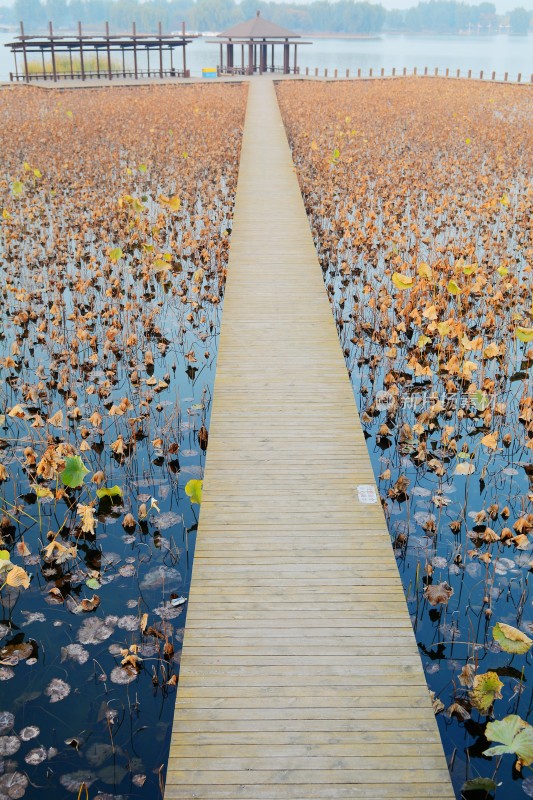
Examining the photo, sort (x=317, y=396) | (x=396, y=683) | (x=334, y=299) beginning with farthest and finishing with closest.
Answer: (x=334, y=299) < (x=317, y=396) < (x=396, y=683)

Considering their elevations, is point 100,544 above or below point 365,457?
below

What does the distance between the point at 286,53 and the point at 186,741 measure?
149 ft

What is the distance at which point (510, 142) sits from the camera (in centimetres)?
2050

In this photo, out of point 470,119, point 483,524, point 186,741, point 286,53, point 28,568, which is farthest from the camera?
point 286,53

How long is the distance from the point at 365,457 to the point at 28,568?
98.9 inches

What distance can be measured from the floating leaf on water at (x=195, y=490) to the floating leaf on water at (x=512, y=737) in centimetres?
251

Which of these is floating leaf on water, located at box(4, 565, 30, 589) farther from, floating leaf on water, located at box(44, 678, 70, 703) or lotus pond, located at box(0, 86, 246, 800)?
floating leaf on water, located at box(44, 678, 70, 703)

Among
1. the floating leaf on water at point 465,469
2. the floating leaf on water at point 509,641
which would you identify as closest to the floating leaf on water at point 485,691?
the floating leaf on water at point 509,641

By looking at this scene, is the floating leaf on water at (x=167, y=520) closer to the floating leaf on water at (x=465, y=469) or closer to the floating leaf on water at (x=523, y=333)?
the floating leaf on water at (x=465, y=469)

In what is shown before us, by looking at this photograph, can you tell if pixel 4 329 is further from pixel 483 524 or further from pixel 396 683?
pixel 396 683

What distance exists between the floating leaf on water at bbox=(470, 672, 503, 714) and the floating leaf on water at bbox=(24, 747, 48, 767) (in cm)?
218

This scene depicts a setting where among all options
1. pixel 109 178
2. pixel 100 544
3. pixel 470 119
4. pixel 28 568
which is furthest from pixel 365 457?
pixel 470 119

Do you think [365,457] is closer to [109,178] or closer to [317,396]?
[317,396]

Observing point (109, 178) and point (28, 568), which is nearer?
point (28, 568)
